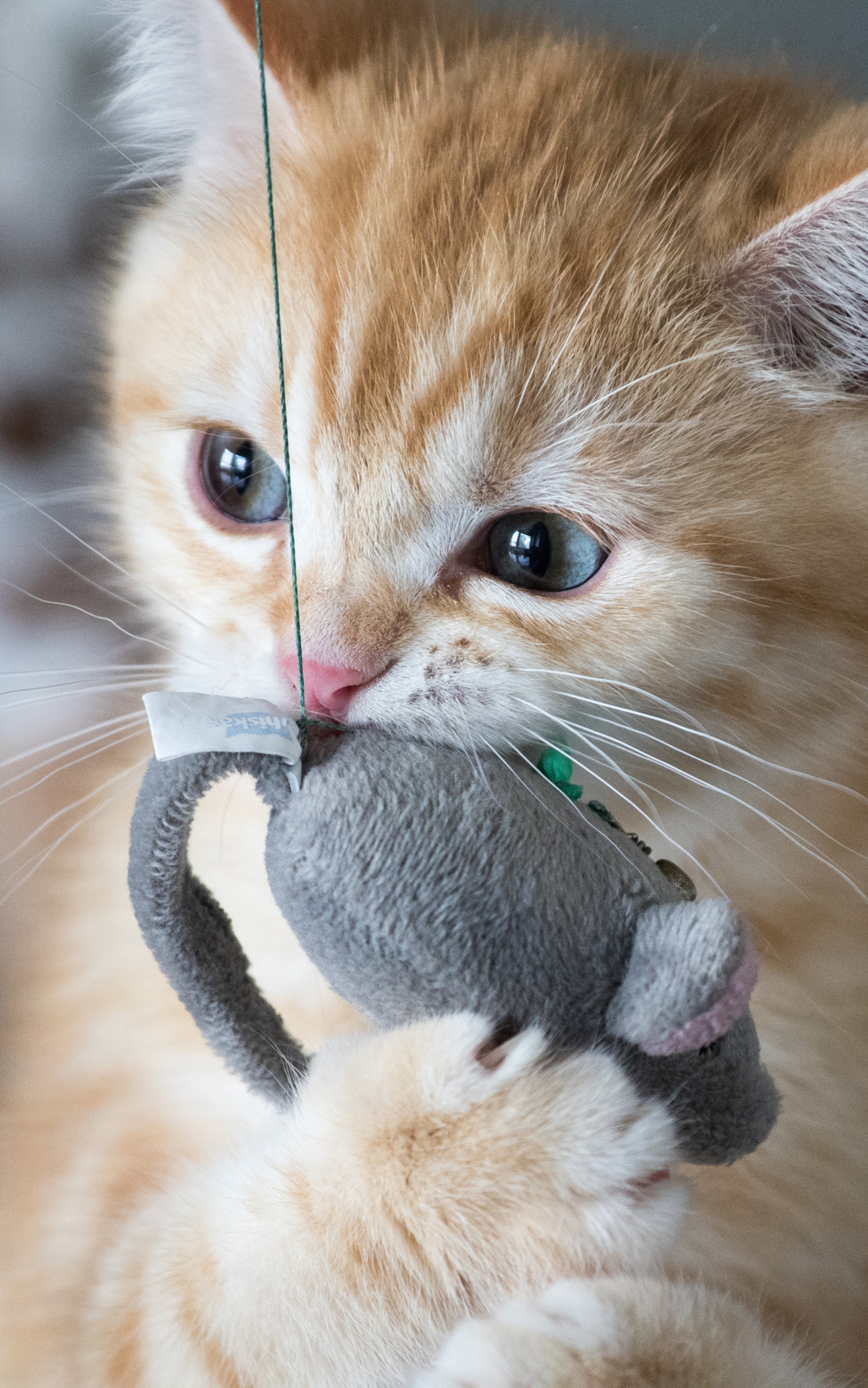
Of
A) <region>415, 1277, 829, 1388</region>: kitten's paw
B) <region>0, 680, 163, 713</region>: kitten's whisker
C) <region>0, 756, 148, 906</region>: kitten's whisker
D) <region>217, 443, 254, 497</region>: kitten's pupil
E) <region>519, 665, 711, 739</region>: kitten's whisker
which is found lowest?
<region>415, 1277, 829, 1388</region>: kitten's paw

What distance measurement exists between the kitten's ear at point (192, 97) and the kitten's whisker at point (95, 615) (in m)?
0.21

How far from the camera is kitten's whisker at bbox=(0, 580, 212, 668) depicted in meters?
0.58

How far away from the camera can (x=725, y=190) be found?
1.84 feet

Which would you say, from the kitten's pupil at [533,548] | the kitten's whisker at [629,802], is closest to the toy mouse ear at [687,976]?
the kitten's whisker at [629,802]

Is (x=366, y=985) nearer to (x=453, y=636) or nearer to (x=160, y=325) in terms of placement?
(x=453, y=636)

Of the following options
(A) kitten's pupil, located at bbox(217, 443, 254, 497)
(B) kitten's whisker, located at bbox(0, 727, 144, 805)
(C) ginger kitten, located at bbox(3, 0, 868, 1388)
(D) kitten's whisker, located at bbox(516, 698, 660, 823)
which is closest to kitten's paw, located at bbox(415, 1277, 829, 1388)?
(C) ginger kitten, located at bbox(3, 0, 868, 1388)

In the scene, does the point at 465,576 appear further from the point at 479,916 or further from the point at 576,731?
the point at 479,916

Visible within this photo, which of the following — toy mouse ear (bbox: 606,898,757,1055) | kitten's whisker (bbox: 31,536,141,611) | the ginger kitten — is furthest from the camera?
kitten's whisker (bbox: 31,536,141,611)

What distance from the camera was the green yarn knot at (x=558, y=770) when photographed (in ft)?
1.57

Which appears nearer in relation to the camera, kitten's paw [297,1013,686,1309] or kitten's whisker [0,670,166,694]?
kitten's paw [297,1013,686,1309]

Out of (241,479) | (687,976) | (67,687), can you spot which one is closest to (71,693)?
(67,687)

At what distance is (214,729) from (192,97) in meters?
0.38

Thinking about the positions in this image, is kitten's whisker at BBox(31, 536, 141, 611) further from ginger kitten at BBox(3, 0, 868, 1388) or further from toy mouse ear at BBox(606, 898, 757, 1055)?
toy mouse ear at BBox(606, 898, 757, 1055)

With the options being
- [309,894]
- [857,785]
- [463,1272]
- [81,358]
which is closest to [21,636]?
[81,358]
